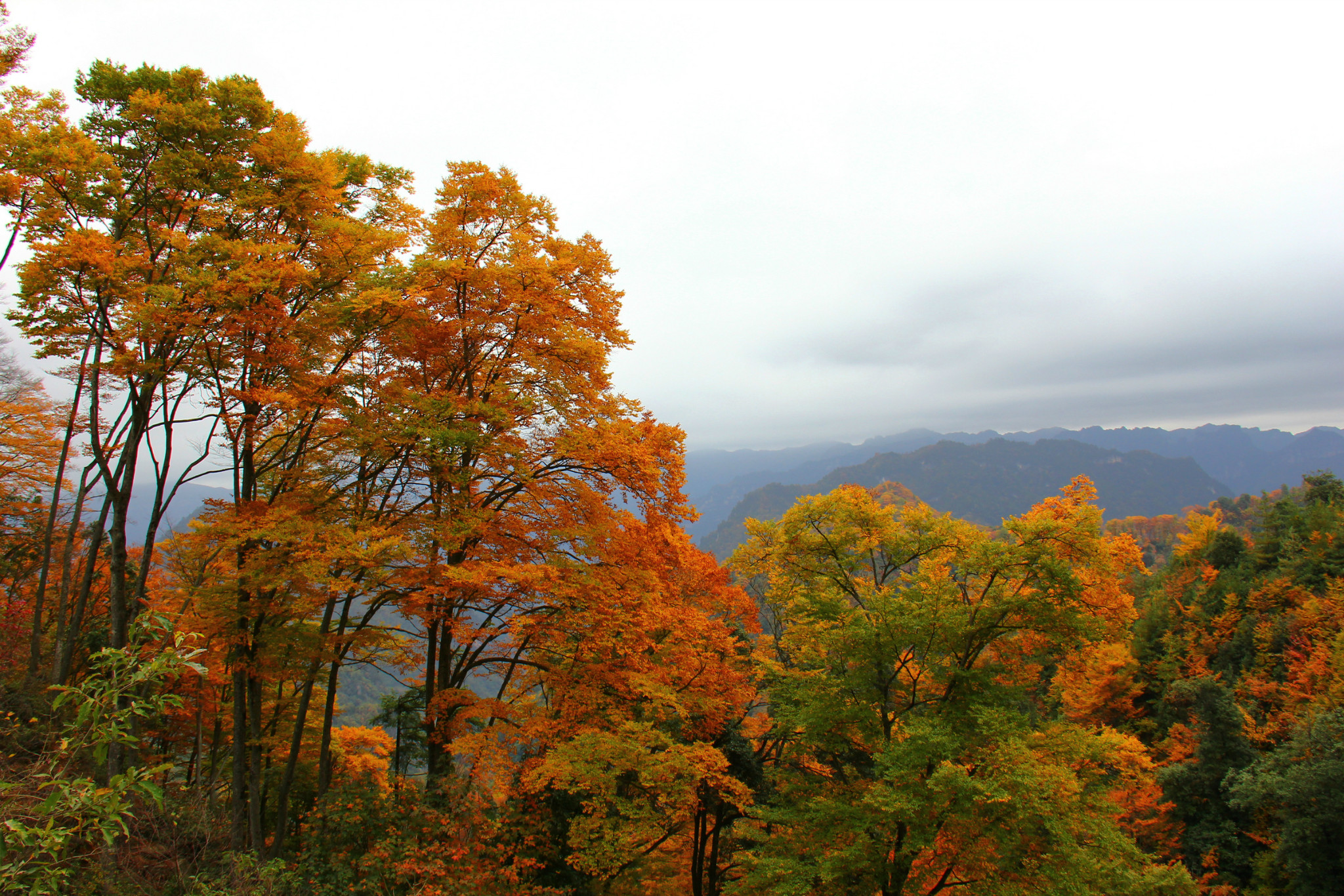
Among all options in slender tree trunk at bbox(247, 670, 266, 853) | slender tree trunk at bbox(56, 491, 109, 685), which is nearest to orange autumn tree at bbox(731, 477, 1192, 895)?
slender tree trunk at bbox(247, 670, 266, 853)

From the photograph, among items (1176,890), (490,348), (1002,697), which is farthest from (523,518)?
(1176,890)

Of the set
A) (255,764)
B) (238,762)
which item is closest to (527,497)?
(238,762)

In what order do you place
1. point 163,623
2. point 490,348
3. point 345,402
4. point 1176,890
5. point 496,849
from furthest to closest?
point 1176,890 < point 490,348 < point 345,402 < point 496,849 < point 163,623

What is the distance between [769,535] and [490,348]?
7.49 meters

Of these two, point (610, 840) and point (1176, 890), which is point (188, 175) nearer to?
point (610, 840)

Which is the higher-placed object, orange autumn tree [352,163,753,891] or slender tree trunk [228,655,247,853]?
orange autumn tree [352,163,753,891]

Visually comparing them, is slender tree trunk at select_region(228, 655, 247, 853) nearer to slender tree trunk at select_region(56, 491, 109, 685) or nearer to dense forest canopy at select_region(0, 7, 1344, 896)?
dense forest canopy at select_region(0, 7, 1344, 896)

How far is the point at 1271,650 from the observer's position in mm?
29219

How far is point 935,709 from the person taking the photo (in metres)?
11.2

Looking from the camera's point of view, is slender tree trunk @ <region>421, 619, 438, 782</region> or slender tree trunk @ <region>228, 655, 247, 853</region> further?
slender tree trunk @ <region>421, 619, 438, 782</region>

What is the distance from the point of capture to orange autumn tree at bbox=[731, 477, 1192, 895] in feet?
32.1

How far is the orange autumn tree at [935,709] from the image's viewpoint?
9773mm

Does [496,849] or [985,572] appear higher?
[985,572]

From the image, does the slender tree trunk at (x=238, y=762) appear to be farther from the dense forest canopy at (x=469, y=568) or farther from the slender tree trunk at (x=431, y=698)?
the slender tree trunk at (x=431, y=698)
